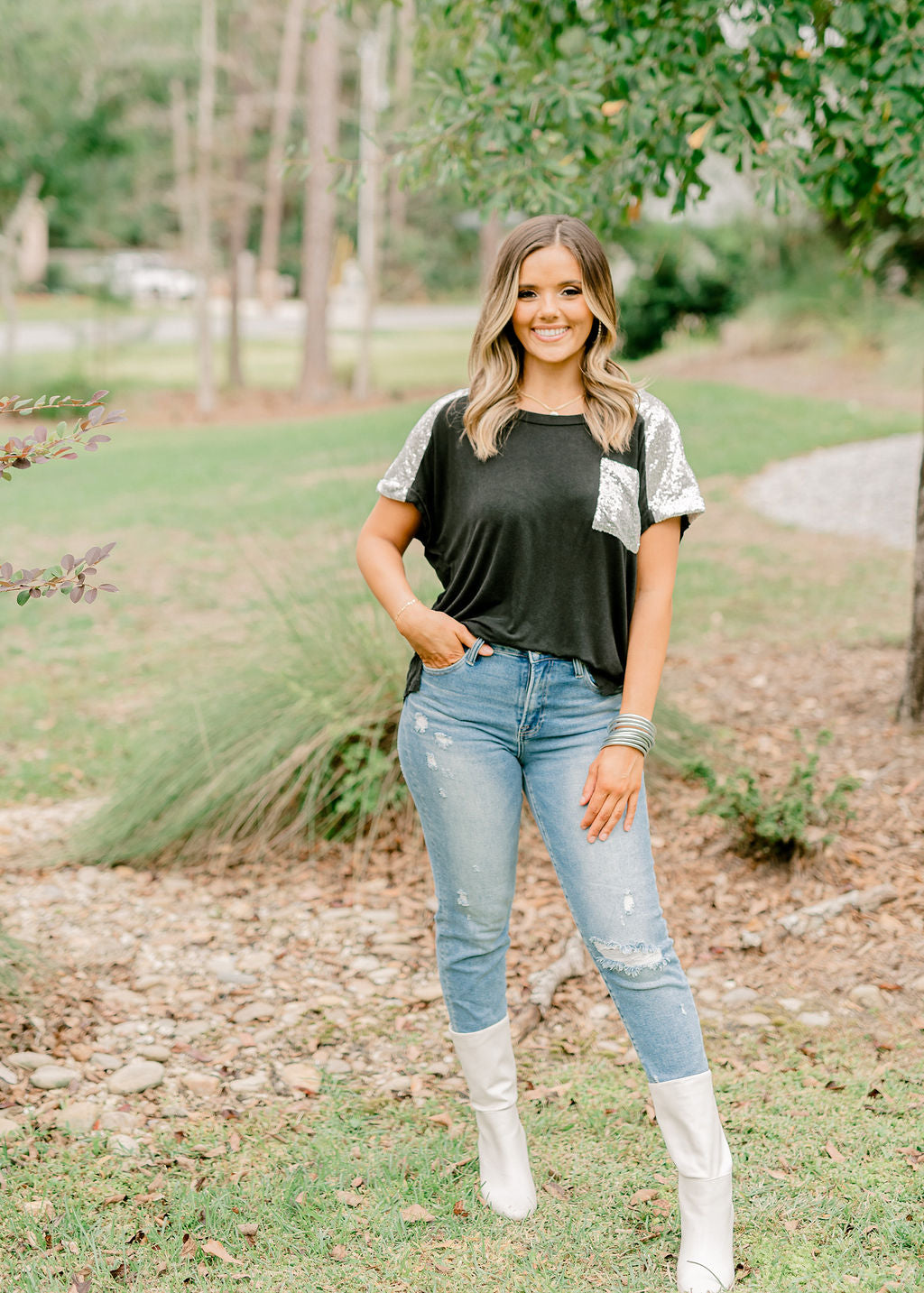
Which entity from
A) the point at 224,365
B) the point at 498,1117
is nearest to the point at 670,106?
the point at 498,1117

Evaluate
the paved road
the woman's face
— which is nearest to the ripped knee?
the woman's face

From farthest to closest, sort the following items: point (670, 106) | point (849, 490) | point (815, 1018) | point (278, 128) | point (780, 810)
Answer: point (278, 128) → point (849, 490) → point (780, 810) → point (670, 106) → point (815, 1018)

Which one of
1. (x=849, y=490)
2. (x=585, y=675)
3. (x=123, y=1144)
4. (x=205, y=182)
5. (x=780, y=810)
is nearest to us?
(x=585, y=675)

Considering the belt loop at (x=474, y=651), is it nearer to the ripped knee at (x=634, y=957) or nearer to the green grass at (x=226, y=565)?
the ripped knee at (x=634, y=957)

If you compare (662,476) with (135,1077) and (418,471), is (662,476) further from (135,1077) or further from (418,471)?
(135,1077)

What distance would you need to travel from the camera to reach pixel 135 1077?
10.8 feet

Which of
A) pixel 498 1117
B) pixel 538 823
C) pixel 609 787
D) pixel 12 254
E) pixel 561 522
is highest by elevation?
pixel 12 254

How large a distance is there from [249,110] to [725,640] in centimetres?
1847

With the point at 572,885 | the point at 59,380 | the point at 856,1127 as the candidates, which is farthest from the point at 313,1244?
the point at 59,380

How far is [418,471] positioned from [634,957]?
3.31ft

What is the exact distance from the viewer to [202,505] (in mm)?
11648

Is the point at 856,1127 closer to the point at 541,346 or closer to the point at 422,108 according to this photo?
the point at 541,346

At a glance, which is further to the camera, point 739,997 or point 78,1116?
point 739,997

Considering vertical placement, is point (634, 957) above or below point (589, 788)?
below
